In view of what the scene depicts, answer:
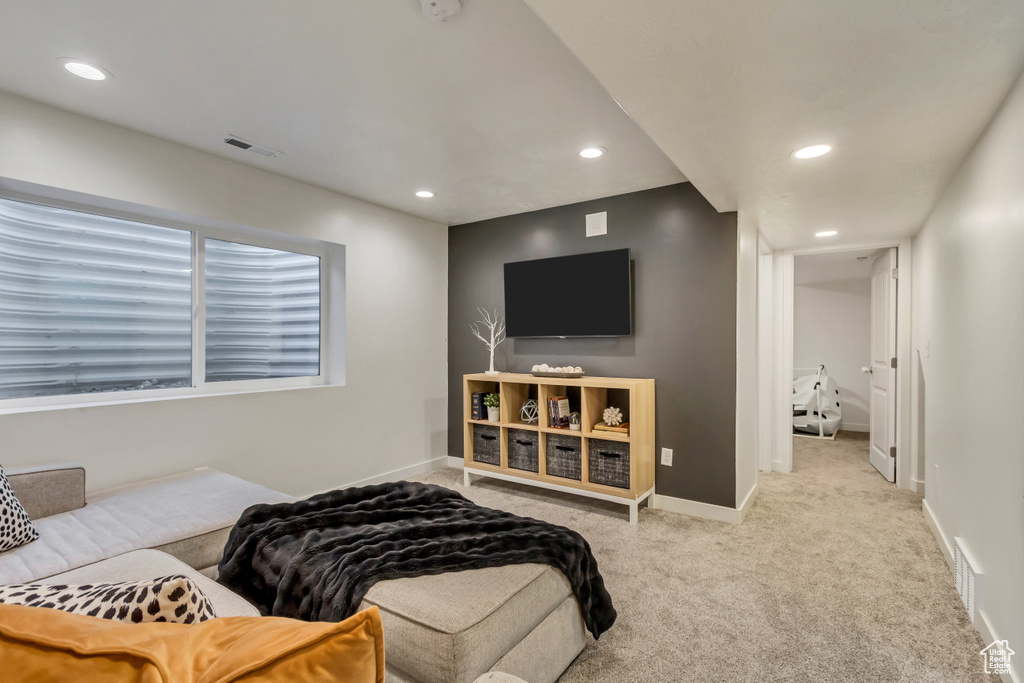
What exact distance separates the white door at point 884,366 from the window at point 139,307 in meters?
4.78

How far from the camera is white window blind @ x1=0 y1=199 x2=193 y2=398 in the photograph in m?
2.62

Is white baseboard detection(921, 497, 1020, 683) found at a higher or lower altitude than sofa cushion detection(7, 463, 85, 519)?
lower

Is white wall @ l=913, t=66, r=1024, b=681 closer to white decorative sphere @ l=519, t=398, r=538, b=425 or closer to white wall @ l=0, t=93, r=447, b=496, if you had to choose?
white decorative sphere @ l=519, t=398, r=538, b=425

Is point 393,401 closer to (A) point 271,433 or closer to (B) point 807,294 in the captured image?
(A) point 271,433

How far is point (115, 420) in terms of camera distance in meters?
2.72

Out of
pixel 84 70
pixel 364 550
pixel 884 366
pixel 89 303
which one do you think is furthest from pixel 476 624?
pixel 884 366

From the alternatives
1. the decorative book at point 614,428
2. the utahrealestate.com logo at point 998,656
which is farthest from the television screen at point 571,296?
the utahrealestate.com logo at point 998,656

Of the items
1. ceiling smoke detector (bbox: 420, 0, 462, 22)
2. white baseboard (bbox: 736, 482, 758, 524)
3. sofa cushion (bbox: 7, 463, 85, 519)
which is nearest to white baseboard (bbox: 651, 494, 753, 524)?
white baseboard (bbox: 736, 482, 758, 524)

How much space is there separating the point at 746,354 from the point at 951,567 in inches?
61.9

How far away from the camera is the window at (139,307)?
2.65 metres

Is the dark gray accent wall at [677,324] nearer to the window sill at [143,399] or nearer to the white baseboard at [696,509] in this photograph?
the white baseboard at [696,509]

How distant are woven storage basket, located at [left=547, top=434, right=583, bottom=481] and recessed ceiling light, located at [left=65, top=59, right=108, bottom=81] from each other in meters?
3.16

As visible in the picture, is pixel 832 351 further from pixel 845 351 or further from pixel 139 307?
pixel 139 307

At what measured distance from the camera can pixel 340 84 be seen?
7.27ft
